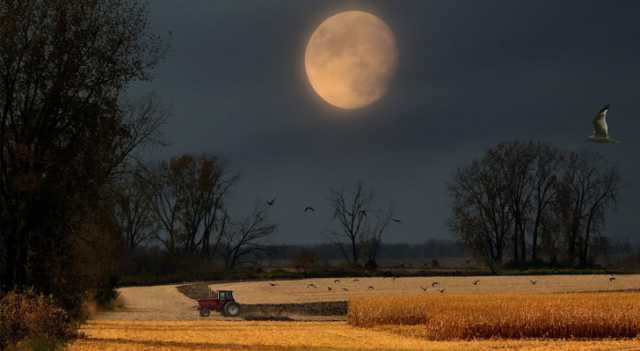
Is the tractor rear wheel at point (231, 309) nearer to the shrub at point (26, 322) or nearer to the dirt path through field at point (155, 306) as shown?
the dirt path through field at point (155, 306)

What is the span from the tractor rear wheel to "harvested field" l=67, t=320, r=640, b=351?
34.7 ft

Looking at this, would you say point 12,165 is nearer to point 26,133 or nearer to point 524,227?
point 26,133

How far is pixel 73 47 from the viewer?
2625cm

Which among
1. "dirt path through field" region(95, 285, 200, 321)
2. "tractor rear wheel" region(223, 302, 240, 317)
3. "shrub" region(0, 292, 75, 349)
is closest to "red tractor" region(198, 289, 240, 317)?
"tractor rear wheel" region(223, 302, 240, 317)

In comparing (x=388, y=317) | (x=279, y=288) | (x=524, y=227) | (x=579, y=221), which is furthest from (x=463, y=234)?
(x=388, y=317)

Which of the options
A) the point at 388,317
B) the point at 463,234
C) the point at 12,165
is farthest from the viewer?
the point at 463,234

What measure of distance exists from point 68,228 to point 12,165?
2.77m

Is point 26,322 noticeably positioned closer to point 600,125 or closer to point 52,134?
point 52,134

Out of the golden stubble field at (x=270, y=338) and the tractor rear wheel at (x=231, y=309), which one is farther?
the tractor rear wheel at (x=231, y=309)

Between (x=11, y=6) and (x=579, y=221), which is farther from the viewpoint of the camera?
(x=579, y=221)

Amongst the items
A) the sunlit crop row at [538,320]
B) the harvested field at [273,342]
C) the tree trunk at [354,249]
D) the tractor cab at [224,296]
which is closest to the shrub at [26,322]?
the harvested field at [273,342]

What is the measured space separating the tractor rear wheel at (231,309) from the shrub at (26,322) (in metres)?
16.6

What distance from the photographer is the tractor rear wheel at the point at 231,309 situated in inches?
1505

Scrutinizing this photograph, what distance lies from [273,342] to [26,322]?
6.54 metres
